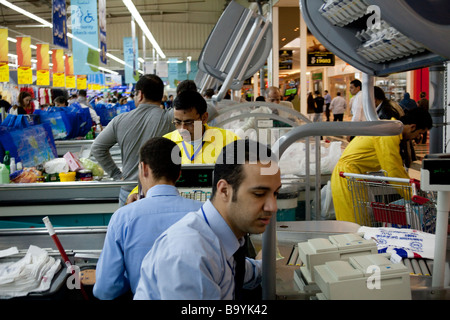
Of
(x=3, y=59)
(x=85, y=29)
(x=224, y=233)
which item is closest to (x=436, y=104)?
(x=224, y=233)

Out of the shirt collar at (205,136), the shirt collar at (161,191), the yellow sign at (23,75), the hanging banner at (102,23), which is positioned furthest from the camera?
the yellow sign at (23,75)

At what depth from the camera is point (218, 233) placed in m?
1.55

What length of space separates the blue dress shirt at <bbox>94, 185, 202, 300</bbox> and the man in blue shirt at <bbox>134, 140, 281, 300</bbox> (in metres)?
0.51

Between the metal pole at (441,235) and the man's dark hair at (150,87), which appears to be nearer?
the metal pole at (441,235)

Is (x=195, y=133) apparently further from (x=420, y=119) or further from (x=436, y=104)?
(x=436, y=104)

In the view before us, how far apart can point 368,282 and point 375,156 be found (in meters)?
3.25

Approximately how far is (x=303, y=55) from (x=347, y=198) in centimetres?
1145

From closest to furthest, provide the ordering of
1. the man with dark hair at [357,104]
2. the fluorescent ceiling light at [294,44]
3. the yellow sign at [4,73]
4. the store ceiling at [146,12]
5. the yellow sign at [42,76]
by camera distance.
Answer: the man with dark hair at [357,104] → the yellow sign at [4,73] → the yellow sign at [42,76] → the fluorescent ceiling light at [294,44] → the store ceiling at [146,12]

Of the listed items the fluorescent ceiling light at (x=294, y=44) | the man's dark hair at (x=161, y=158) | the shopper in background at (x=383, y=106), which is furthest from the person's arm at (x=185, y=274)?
the fluorescent ceiling light at (x=294, y=44)

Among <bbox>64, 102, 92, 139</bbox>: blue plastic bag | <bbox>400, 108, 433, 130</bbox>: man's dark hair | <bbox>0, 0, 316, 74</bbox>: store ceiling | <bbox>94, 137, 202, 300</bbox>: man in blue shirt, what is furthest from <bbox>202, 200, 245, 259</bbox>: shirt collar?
<bbox>0, 0, 316, 74</bbox>: store ceiling

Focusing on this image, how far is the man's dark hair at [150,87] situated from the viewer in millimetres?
4090

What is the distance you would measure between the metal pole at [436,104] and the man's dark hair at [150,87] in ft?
7.75

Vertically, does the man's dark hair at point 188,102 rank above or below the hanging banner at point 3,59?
below

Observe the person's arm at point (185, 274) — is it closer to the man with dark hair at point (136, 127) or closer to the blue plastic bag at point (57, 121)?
the man with dark hair at point (136, 127)
